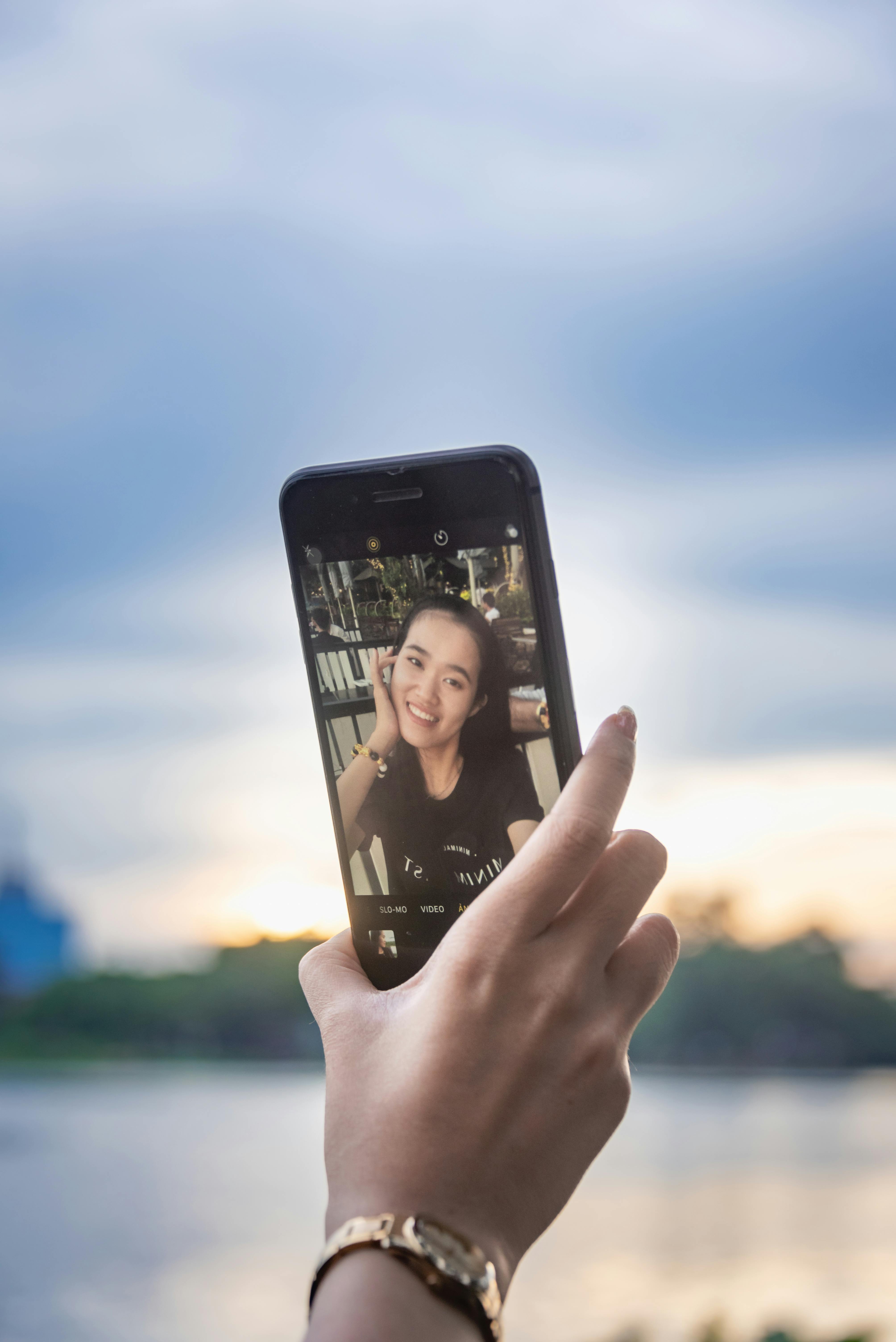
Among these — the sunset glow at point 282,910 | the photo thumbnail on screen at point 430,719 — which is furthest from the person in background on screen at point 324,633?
the sunset glow at point 282,910

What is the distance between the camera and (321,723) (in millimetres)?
534

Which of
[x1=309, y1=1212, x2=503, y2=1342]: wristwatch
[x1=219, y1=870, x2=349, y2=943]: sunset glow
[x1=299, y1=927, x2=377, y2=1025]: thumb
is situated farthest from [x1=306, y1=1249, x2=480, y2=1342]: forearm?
[x1=219, y1=870, x2=349, y2=943]: sunset glow

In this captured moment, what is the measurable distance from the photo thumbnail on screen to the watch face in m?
0.20

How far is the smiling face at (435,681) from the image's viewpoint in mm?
494

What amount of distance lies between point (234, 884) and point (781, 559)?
107 cm

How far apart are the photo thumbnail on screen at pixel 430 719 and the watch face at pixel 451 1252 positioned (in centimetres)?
20

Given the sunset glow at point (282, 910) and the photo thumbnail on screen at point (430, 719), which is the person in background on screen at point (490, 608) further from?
the sunset glow at point (282, 910)

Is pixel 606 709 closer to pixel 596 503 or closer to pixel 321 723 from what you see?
pixel 321 723

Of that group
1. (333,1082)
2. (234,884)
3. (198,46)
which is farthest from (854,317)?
(333,1082)

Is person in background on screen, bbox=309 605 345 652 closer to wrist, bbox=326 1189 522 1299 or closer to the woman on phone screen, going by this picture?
the woman on phone screen

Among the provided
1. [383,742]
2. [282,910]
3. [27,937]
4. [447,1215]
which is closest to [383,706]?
[383,742]

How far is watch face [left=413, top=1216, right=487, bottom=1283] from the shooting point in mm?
316

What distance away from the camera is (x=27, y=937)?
7.43 feet

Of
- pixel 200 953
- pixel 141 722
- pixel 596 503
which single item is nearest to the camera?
pixel 596 503
